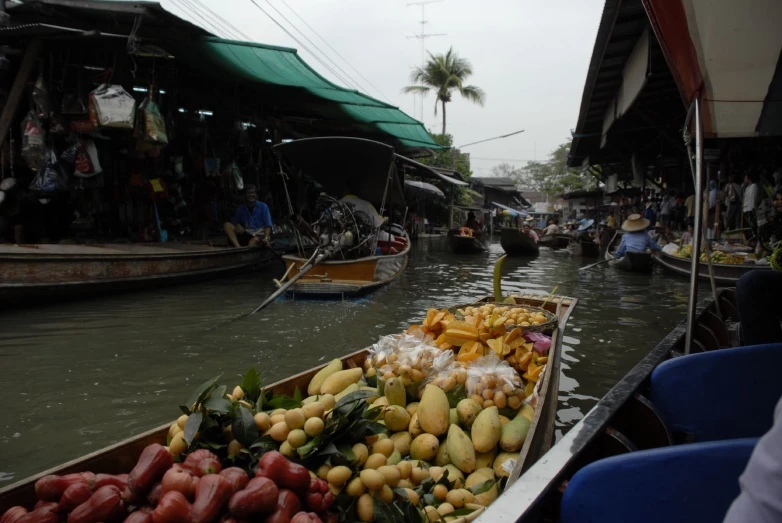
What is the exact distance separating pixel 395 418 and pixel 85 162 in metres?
7.03

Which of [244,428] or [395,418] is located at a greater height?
[244,428]

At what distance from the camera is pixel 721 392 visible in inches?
66.5

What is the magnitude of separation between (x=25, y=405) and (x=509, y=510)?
3.86m

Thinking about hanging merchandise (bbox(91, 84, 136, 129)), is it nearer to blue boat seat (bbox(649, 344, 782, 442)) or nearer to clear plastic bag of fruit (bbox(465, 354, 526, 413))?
clear plastic bag of fruit (bbox(465, 354, 526, 413))

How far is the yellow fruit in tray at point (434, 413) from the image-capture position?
2.18 metres

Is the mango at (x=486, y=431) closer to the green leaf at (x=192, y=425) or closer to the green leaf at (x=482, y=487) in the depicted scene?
the green leaf at (x=482, y=487)

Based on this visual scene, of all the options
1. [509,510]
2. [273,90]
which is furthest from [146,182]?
[509,510]

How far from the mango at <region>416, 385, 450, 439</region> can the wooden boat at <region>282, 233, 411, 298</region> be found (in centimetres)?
503

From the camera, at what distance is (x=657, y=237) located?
13148 millimetres

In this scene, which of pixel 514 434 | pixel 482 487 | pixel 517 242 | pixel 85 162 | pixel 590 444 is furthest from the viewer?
pixel 517 242

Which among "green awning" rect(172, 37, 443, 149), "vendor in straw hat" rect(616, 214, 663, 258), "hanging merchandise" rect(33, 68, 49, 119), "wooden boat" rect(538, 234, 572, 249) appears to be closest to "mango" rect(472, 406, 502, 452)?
"green awning" rect(172, 37, 443, 149)

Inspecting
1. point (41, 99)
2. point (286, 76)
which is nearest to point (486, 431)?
point (41, 99)

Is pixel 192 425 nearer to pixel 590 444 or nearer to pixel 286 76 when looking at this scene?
pixel 590 444

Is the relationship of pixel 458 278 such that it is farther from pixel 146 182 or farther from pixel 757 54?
pixel 757 54
